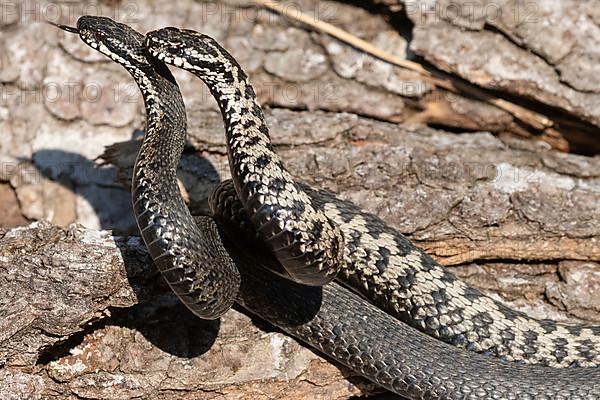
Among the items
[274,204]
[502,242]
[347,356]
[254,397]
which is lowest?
[254,397]

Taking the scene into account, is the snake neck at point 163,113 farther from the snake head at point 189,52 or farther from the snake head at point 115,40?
the snake head at point 189,52

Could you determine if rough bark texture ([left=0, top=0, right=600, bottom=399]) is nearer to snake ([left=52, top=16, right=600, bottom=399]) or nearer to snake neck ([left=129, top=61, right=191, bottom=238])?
snake ([left=52, top=16, right=600, bottom=399])

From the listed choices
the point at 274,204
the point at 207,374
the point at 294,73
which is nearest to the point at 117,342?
the point at 207,374

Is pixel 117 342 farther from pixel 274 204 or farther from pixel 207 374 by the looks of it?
pixel 274 204
